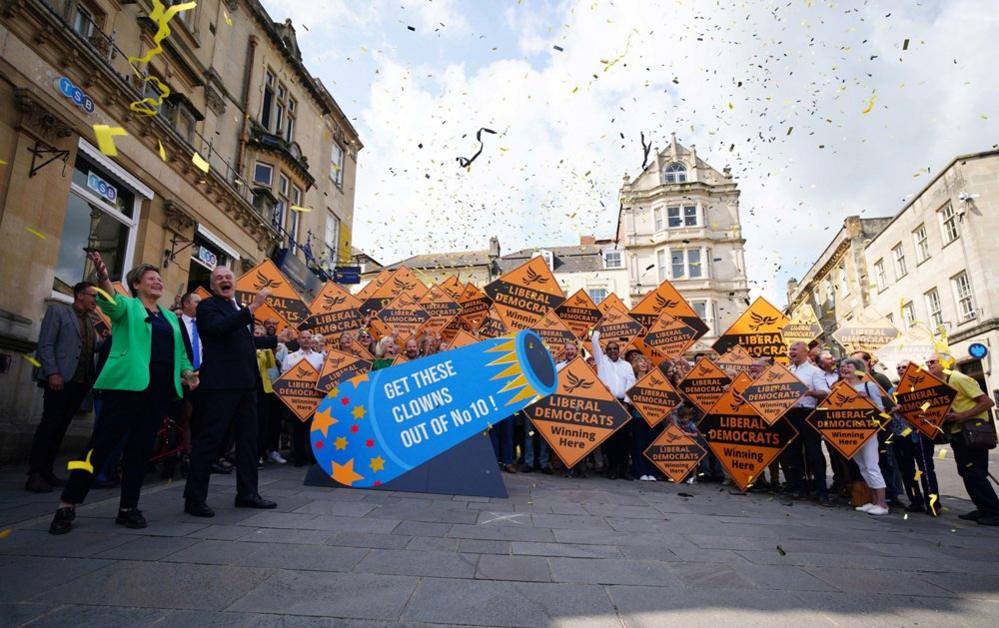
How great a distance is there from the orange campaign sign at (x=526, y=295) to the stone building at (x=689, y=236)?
26016mm

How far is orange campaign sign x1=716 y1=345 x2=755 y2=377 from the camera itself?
901 cm

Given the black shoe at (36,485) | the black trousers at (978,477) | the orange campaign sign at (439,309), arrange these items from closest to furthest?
the black shoe at (36,485)
the black trousers at (978,477)
the orange campaign sign at (439,309)

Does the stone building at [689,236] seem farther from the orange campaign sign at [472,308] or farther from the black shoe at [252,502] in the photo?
the black shoe at [252,502]

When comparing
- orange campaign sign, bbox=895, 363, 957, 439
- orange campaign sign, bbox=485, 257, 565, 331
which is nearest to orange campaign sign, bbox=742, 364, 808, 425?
orange campaign sign, bbox=895, 363, 957, 439

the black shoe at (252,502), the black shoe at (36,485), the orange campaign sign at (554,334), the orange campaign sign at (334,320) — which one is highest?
the orange campaign sign at (334,320)

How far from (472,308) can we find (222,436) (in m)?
6.53

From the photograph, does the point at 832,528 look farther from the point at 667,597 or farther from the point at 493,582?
the point at 493,582

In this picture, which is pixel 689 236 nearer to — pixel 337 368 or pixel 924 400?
pixel 924 400

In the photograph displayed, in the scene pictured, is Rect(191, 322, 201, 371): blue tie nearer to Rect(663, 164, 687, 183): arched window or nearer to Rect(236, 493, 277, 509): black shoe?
Rect(236, 493, 277, 509): black shoe

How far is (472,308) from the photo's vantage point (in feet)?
33.9

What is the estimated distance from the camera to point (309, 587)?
8.23 ft

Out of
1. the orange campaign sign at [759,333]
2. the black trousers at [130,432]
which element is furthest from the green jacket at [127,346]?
the orange campaign sign at [759,333]

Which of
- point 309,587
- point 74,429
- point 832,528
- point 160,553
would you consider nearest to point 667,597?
point 309,587

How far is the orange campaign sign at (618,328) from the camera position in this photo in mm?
9562
